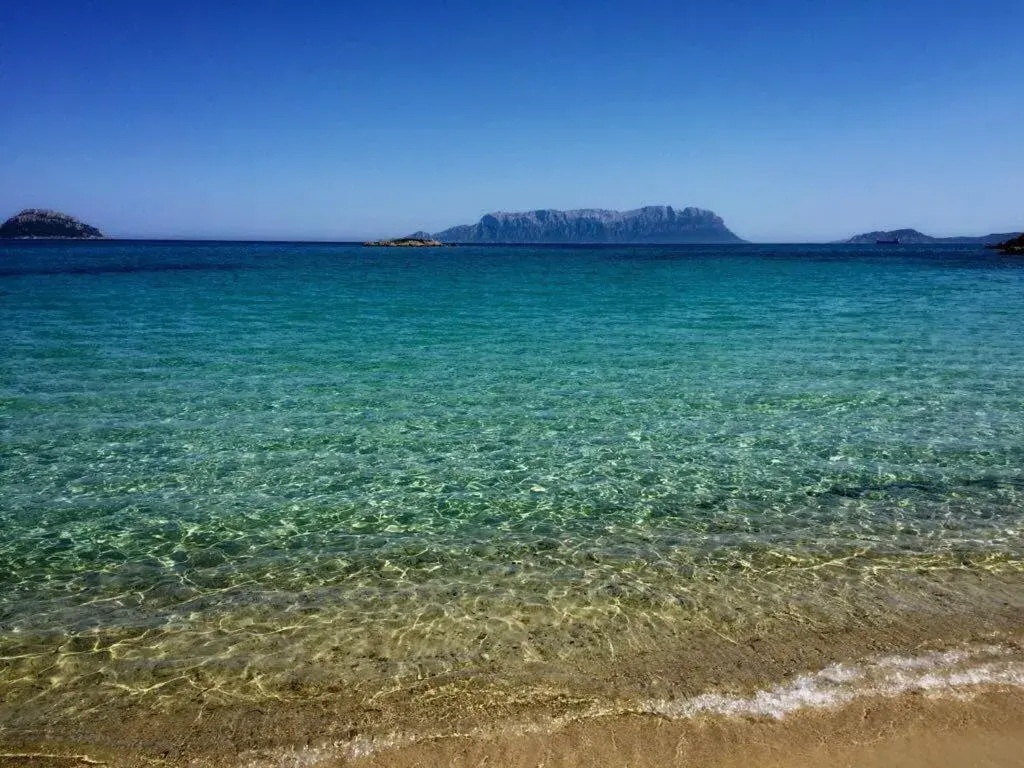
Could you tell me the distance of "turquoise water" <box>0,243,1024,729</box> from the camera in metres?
6.83

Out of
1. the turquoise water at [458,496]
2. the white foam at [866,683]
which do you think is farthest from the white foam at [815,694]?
the turquoise water at [458,496]

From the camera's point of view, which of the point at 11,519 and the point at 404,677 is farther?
the point at 11,519

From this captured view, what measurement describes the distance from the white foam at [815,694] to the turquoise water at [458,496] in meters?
0.90

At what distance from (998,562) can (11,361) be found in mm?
25263

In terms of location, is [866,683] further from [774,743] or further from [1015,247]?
[1015,247]

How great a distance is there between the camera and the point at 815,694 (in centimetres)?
570

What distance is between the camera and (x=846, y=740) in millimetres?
5195

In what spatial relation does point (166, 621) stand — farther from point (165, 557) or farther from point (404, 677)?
point (404, 677)

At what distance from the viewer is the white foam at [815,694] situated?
5.22m

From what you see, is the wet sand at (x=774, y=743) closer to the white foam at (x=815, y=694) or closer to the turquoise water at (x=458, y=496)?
the white foam at (x=815, y=694)

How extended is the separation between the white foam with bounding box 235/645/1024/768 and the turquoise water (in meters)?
0.90

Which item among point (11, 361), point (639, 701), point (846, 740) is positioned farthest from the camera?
point (11, 361)

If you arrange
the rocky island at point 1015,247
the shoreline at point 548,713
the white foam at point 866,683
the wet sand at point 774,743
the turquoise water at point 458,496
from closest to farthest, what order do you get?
the wet sand at point 774,743
the shoreline at point 548,713
the white foam at point 866,683
the turquoise water at point 458,496
the rocky island at point 1015,247

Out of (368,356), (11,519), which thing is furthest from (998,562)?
(368,356)
